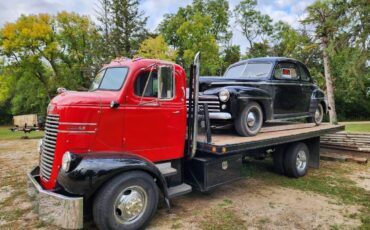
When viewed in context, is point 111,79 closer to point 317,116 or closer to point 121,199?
point 121,199

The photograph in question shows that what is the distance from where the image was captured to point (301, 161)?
7.12m

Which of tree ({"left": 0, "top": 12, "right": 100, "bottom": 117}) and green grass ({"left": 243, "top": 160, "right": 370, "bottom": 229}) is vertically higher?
tree ({"left": 0, "top": 12, "right": 100, "bottom": 117})

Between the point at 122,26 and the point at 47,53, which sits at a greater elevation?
the point at 122,26

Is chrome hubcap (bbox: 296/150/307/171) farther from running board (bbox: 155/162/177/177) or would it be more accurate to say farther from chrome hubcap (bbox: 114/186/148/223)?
chrome hubcap (bbox: 114/186/148/223)

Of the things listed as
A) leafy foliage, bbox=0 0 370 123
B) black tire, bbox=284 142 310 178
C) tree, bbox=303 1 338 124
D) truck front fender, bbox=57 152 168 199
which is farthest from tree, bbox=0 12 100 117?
truck front fender, bbox=57 152 168 199

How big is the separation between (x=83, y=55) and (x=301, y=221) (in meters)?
31.5

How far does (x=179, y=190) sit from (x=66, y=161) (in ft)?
6.03

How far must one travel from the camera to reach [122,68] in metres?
4.58

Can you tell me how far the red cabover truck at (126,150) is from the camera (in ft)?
12.2

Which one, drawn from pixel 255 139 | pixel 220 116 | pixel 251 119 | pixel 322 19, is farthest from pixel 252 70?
pixel 322 19

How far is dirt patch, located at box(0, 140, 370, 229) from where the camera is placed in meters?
4.34

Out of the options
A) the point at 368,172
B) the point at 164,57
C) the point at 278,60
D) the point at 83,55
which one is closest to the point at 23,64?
the point at 83,55

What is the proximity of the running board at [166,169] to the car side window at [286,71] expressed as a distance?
12.6ft

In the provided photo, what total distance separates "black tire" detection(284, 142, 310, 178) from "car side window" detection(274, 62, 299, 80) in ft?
5.65
